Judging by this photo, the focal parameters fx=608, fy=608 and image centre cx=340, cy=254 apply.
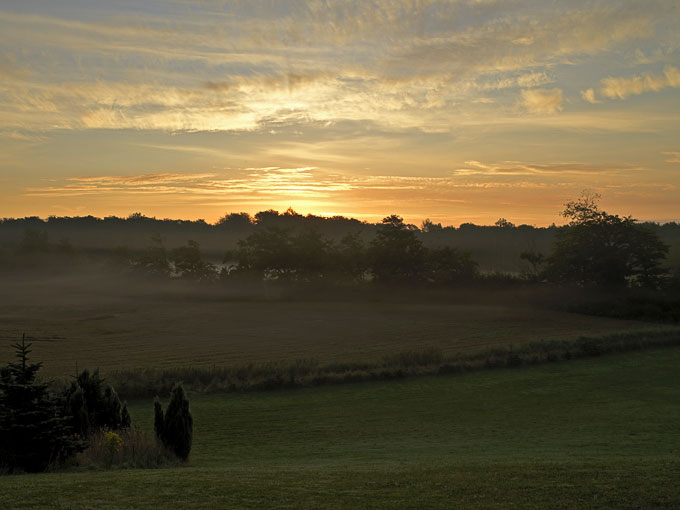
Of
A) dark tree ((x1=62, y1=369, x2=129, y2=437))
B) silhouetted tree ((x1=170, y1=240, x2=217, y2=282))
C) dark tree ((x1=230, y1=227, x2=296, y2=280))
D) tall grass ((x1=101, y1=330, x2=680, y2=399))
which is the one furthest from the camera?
silhouetted tree ((x1=170, y1=240, x2=217, y2=282))

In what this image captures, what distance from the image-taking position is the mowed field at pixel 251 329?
39469 millimetres

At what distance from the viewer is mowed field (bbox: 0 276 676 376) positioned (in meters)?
39.5

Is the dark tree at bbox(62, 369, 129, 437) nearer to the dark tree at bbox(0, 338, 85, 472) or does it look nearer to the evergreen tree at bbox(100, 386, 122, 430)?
the evergreen tree at bbox(100, 386, 122, 430)

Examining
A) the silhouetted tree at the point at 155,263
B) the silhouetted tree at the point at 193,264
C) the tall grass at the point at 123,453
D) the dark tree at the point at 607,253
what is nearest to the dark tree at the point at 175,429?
the tall grass at the point at 123,453

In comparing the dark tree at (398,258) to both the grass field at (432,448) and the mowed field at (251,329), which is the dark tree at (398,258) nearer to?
the mowed field at (251,329)

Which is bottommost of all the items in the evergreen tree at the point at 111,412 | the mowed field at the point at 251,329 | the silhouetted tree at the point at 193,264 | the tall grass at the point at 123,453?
the mowed field at the point at 251,329

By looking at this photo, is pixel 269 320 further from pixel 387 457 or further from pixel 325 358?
pixel 387 457

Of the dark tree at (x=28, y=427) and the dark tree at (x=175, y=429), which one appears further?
the dark tree at (x=175, y=429)

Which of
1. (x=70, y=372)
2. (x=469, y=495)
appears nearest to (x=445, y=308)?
(x=70, y=372)

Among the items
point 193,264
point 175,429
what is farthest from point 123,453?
point 193,264

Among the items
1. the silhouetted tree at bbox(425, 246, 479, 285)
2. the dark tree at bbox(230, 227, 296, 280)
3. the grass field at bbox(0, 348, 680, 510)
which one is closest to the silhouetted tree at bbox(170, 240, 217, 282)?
the dark tree at bbox(230, 227, 296, 280)

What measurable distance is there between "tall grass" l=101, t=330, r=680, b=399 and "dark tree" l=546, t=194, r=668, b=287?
75.3 feet

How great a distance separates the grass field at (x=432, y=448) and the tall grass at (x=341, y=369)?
2.83 feet

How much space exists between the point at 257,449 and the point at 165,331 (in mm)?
36540
